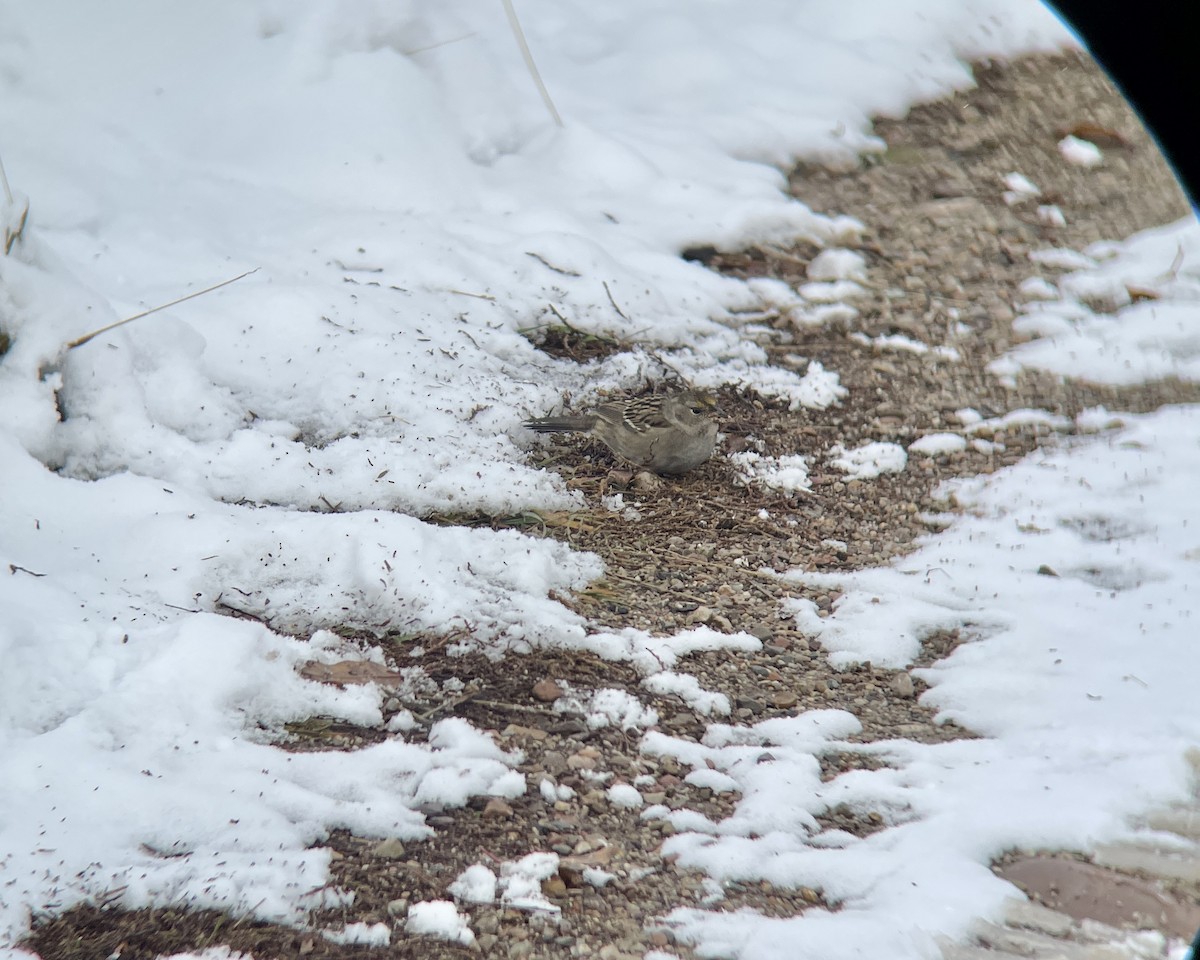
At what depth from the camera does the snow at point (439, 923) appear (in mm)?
2264

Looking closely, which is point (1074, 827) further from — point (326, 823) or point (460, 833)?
point (326, 823)

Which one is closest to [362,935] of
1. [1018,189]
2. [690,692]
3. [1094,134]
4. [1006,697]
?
[690,692]

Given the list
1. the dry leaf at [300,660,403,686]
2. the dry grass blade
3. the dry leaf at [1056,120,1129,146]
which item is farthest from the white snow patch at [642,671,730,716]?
the dry leaf at [1056,120,1129,146]

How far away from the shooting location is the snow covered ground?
8.28 feet

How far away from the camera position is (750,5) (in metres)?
8.01

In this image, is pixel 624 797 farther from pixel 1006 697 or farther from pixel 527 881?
pixel 1006 697

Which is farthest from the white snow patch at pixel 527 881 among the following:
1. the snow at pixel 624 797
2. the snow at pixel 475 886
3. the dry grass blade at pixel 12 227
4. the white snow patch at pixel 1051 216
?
the white snow patch at pixel 1051 216

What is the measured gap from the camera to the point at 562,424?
4.52 meters

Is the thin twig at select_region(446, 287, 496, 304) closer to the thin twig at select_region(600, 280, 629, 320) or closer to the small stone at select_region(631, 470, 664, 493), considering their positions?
the thin twig at select_region(600, 280, 629, 320)

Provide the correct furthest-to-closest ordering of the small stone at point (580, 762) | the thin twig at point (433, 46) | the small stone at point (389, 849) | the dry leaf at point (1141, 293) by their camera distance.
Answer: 1. the thin twig at point (433, 46)
2. the dry leaf at point (1141, 293)
3. the small stone at point (580, 762)
4. the small stone at point (389, 849)

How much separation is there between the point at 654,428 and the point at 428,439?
905 millimetres

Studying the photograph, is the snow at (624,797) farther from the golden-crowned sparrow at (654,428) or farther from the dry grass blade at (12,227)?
the dry grass blade at (12,227)

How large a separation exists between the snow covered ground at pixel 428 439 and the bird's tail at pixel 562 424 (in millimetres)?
98

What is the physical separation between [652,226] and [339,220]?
1.76 metres
